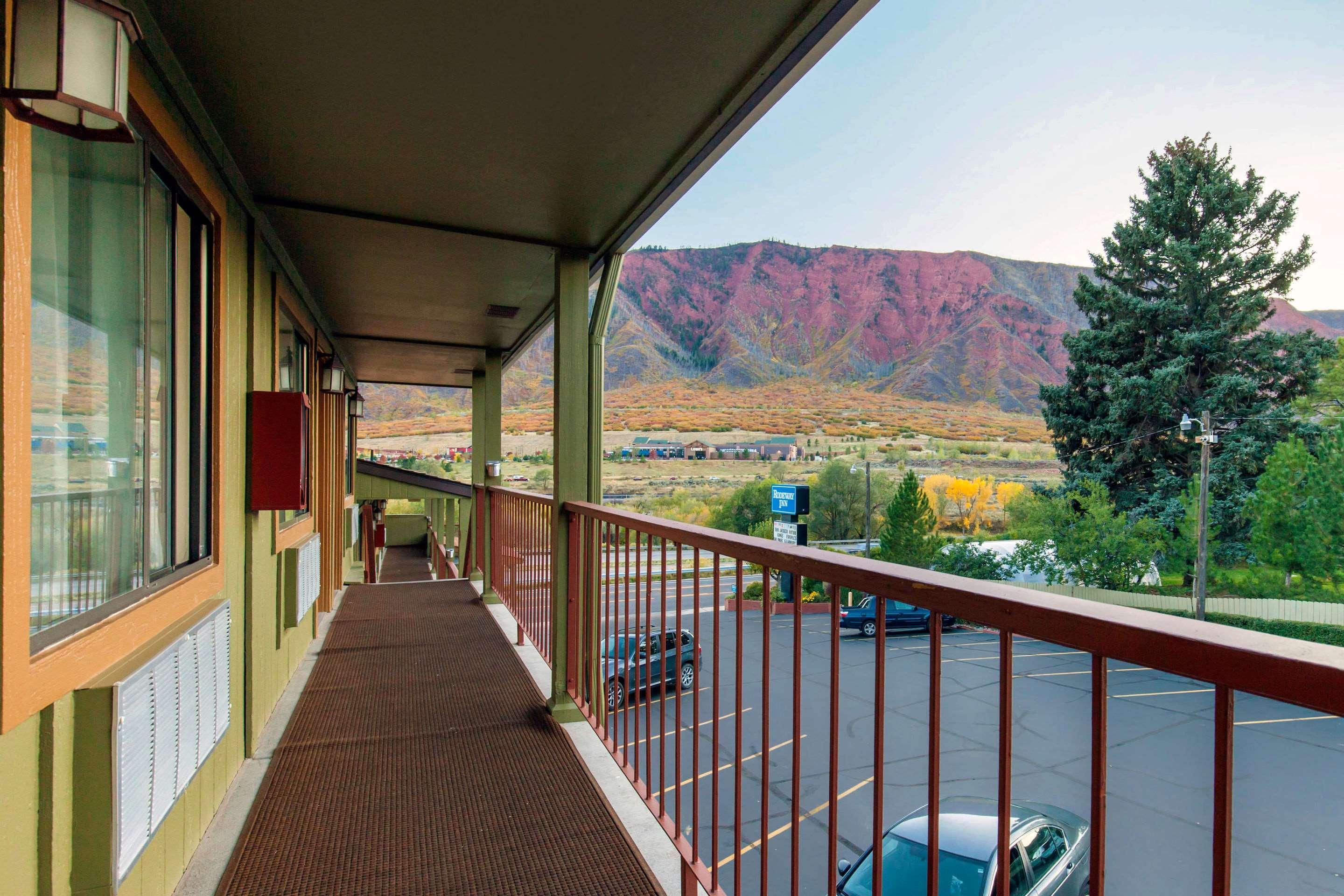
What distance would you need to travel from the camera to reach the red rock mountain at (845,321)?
34.4 m

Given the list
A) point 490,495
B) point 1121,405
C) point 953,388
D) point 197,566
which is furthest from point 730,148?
point 953,388

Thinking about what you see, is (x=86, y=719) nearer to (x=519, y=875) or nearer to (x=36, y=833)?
(x=36, y=833)

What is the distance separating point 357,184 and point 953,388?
3601 centimetres

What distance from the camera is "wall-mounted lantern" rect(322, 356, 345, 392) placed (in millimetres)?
5121

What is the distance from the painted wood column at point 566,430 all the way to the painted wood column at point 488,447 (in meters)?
2.69

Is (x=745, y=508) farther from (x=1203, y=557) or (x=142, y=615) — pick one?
(x=142, y=615)

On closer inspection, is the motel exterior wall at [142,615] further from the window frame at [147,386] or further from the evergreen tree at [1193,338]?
the evergreen tree at [1193,338]

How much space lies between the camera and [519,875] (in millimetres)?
1986

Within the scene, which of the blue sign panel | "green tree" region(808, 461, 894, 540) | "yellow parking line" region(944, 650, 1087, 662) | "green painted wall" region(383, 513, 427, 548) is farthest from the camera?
"green tree" region(808, 461, 894, 540)

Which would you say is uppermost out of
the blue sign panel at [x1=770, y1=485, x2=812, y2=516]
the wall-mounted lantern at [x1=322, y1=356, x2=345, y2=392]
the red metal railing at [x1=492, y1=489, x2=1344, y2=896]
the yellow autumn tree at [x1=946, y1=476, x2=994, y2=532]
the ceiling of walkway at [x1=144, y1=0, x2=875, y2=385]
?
the ceiling of walkway at [x1=144, y1=0, x2=875, y2=385]

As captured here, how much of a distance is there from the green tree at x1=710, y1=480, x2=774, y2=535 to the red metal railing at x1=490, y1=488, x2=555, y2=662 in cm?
1941

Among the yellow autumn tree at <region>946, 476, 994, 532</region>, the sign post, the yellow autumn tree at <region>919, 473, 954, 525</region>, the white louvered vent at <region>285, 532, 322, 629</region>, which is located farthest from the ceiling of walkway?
the yellow autumn tree at <region>919, 473, 954, 525</region>

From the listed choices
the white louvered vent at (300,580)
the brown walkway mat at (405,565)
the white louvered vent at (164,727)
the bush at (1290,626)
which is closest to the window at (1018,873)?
the bush at (1290,626)

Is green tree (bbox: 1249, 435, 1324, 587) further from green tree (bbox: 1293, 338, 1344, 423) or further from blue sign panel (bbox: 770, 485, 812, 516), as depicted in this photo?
blue sign panel (bbox: 770, 485, 812, 516)
